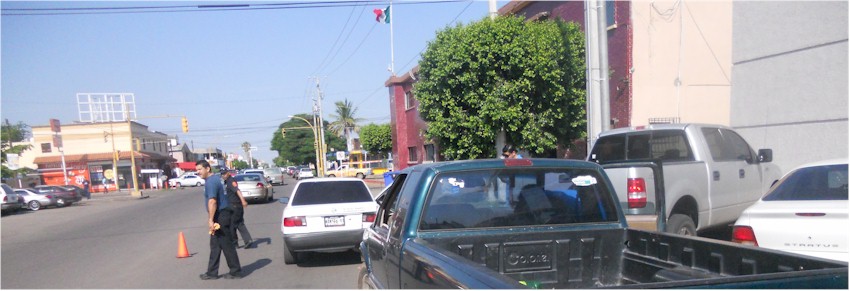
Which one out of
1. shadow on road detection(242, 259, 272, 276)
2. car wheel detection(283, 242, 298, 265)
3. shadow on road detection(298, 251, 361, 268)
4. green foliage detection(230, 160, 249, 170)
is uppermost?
car wheel detection(283, 242, 298, 265)

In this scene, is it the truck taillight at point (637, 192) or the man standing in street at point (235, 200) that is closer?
the truck taillight at point (637, 192)

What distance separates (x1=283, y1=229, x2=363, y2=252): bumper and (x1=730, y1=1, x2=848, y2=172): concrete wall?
8935 mm

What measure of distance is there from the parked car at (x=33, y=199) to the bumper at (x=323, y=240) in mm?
27432

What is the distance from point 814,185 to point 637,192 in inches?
75.4

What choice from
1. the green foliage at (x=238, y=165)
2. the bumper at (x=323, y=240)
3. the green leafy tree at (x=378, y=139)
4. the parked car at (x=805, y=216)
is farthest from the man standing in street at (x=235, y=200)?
the green foliage at (x=238, y=165)

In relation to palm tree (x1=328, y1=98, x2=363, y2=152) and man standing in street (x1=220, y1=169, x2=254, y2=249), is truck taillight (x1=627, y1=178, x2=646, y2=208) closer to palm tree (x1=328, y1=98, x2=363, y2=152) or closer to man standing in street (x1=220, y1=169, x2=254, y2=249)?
man standing in street (x1=220, y1=169, x2=254, y2=249)

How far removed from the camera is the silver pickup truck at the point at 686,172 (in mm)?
6590

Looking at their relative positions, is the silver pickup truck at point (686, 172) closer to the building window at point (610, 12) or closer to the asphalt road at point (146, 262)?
the asphalt road at point (146, 262)

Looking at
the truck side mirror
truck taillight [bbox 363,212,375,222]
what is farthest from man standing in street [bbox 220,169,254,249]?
the truck side mirror

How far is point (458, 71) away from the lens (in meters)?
14.3

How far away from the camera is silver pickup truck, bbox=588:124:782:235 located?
21.6ft

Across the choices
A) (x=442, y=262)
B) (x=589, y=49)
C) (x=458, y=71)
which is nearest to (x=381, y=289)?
(x=442, y=262)

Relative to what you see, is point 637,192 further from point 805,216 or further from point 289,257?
point 289,257

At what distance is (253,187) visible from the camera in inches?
891
